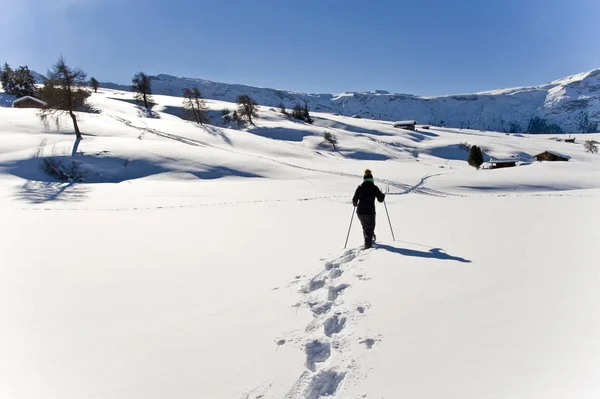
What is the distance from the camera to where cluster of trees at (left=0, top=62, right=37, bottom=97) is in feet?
245

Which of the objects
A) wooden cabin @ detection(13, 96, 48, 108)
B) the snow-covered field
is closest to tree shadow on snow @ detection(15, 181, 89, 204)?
the snow-covered field

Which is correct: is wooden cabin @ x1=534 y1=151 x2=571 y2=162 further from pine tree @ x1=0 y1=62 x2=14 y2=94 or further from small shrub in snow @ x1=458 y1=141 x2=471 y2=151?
pine tree @ x1=0 y1=62 x2=14 y2=94

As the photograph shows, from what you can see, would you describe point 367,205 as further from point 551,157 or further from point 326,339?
point 551,157

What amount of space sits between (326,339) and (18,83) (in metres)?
105

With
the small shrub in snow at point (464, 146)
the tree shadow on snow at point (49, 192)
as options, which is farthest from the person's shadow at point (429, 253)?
the small shrub in snow at point (464, 146)

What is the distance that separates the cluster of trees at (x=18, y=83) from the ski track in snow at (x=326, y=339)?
327ft

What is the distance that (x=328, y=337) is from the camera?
412 centimetres

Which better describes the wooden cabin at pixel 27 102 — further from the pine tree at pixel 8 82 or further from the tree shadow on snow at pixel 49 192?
the tree shadow on snow at pixel 49 192

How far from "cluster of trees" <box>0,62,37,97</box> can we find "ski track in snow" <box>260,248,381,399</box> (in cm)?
9980

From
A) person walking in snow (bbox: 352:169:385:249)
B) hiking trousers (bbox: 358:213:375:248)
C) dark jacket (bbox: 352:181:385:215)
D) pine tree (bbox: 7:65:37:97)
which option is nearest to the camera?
hiking trousers (bbox: 358:213:375:248)

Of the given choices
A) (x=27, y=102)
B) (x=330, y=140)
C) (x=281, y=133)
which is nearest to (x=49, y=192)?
(x=330, y=140)

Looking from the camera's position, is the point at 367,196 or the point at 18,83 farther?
the point at 18,83

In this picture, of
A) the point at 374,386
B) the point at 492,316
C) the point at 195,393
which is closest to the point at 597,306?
the point at 492,316

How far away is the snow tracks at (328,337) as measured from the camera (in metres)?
3.31
